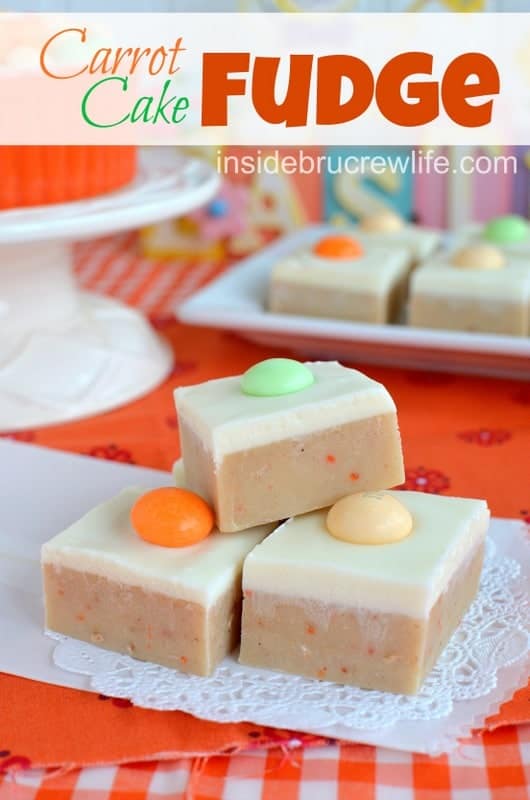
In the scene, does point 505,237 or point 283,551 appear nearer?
point 283,551

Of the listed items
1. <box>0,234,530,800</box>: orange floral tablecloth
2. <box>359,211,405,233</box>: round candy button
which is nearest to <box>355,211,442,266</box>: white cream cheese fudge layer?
<box>359,211,405,233</box>: round candy button

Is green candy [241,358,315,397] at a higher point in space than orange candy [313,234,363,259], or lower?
higher

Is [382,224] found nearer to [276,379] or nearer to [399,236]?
[399,236]

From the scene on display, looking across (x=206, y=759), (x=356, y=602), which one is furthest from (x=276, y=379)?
(x=206, y=759)

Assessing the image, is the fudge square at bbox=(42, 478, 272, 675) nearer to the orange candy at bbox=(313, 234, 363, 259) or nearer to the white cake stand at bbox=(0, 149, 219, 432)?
the white cake stand at bbox=(0, 149, 219, 432)

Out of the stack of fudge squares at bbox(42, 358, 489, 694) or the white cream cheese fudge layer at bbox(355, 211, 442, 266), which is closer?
the stack of fudge squares at bbox(42, 358, 489, 694)

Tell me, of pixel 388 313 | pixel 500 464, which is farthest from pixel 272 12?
pixel 500 464
